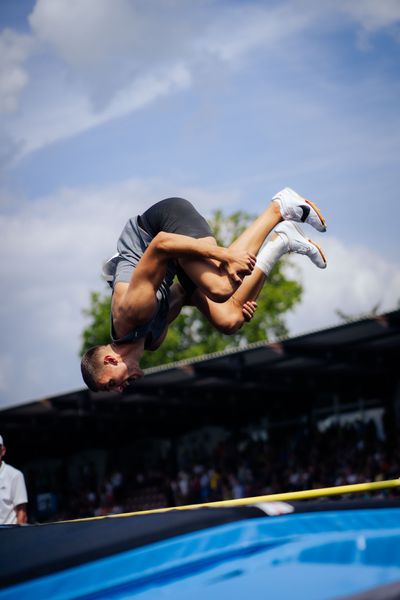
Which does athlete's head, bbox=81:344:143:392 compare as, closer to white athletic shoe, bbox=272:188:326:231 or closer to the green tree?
white athletic shoe, bbox=272:188:326:231

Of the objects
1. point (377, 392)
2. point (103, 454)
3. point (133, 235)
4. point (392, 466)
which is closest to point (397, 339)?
→ point (392, 466)

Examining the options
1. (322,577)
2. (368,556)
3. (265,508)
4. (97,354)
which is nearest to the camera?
(322,577)

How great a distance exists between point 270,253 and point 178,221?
2.47 feet

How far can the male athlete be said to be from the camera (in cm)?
459

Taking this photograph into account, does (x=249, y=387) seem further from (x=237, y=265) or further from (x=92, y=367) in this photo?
(x=237, y=265)

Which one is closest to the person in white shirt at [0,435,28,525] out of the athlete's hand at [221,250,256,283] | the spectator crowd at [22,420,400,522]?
the athlete's hand at [221,250,256,283]

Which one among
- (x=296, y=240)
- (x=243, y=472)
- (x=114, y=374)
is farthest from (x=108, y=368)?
(x=243, y=472)

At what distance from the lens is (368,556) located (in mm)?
2887

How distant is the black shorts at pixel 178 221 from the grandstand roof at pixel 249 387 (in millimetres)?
8449

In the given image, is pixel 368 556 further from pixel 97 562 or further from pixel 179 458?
pixel 179 458

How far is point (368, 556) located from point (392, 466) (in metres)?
12.0

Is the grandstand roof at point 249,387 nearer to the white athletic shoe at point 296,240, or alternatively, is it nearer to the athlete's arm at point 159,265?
the white athletic shoe at point 296,240

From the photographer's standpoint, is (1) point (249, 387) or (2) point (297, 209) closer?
(2) point (297, 209)

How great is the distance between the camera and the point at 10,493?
6156mm
